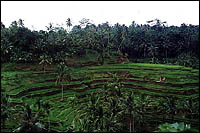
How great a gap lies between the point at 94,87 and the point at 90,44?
2524 centimetres

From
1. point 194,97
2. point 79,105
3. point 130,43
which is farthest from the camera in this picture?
point 130,43

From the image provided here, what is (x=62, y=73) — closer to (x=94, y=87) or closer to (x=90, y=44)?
(x=94, y=87)

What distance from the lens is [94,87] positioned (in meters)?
41.5

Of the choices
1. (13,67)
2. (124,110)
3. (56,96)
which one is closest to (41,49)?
(13,67)

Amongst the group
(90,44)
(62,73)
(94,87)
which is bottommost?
(94,87)

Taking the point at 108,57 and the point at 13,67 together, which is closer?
the point at 13,67

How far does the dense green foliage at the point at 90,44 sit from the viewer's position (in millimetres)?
50406

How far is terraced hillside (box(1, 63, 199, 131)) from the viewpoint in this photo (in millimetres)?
29906

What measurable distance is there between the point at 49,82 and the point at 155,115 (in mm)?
22578

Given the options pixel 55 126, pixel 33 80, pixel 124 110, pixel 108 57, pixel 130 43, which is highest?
pixel 130 43

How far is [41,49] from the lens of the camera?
50.9 meters

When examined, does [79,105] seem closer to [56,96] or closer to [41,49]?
[56,96]

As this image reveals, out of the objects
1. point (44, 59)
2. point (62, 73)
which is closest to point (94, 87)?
point (62, 73)

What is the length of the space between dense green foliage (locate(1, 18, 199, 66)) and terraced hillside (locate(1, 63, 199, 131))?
255 inches
